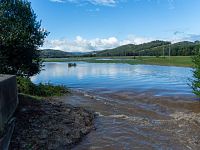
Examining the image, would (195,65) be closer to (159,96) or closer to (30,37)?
(159,96)

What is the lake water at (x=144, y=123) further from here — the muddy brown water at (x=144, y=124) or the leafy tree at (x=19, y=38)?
the leafy tree at (x=19, y=38)

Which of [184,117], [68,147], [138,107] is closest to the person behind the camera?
[68,147]

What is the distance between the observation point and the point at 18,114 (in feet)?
48.4

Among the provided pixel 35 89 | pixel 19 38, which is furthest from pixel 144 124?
pixel 19 38

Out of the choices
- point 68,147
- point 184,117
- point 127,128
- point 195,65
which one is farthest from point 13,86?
point 195,65

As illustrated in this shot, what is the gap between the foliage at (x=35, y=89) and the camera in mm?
23844

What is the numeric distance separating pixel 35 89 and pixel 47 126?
11284 millimetres

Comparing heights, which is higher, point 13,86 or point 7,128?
point 13,86

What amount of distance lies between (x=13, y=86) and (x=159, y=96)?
651 inches

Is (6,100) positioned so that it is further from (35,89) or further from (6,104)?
(35,89)

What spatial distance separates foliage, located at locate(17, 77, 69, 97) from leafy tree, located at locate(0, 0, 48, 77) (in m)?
1.85

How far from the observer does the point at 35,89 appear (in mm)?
25250

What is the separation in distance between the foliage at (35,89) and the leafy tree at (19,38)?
1850 millimetres

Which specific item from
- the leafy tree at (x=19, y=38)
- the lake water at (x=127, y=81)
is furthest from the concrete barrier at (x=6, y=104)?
the lake water at (x=127, y=81)
